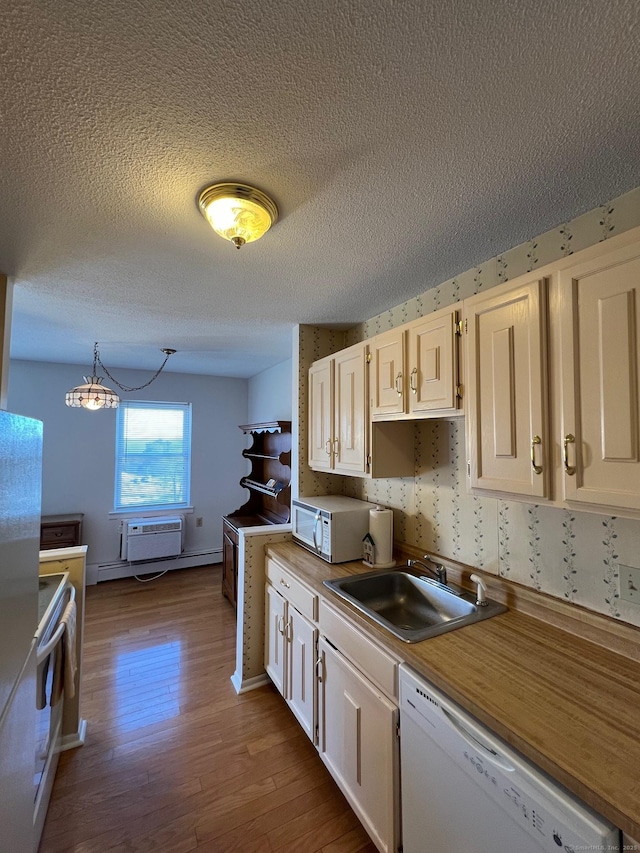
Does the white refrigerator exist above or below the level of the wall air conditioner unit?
above

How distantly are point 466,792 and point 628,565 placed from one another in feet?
2.86

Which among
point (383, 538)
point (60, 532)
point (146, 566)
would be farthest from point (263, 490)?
point (60, 532)

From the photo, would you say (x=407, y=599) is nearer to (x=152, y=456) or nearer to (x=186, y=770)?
(x=186, y=770)

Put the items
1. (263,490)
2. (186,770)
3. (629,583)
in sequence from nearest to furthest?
(629,583) → (186,770) → (263,490)

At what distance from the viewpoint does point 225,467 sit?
4.98 meters

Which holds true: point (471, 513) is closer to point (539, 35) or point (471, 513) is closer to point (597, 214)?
point (597, 214)

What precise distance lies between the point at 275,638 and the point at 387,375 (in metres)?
1.75

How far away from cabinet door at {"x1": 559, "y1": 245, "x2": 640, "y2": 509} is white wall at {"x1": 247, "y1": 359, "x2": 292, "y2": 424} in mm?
2922

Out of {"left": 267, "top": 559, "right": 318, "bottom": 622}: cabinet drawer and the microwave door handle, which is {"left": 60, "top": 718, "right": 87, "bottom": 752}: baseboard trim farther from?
the microwave door handle

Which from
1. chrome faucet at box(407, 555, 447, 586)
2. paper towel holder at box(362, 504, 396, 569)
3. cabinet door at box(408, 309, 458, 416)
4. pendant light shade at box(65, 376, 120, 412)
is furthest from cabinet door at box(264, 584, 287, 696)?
pendant light shade at box(65, 376, 120, 412)

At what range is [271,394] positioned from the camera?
4.30m

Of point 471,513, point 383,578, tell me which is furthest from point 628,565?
point 383,578

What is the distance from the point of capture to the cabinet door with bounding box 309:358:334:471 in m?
2.39

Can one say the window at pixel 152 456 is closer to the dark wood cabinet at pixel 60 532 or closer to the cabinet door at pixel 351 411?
the dark wood cabinet at pixel 60 532
